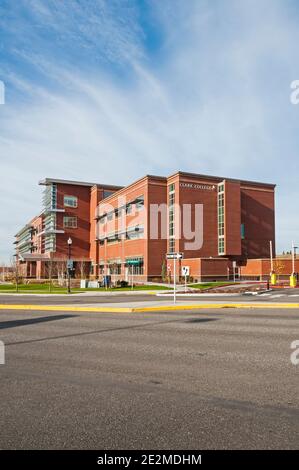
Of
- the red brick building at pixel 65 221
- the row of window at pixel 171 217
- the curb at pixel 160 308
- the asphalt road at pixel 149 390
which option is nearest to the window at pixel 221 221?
the row of window at pixel 171 217

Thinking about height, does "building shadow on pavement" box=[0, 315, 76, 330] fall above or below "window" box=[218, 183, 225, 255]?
below

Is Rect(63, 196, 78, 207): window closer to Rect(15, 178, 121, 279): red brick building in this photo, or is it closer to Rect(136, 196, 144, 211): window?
Rect(15, 178, 121, 279): red brick building

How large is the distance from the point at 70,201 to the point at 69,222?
4.52m

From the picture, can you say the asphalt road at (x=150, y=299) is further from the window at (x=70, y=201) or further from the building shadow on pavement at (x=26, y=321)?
the window at (x=70, y=201)

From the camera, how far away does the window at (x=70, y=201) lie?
84.6 meters

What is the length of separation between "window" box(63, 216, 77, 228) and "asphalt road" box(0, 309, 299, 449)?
74.8m

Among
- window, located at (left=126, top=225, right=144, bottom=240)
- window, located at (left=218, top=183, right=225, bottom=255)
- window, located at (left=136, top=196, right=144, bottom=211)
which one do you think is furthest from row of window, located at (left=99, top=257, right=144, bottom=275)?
window, located at (left=218, top=183, right=225, bottom=255)

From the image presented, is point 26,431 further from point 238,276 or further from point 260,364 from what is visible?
point 238,276

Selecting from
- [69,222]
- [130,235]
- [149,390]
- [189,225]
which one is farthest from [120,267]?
[149,390]

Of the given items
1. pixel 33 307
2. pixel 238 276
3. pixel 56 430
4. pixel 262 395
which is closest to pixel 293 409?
pixel 262 395

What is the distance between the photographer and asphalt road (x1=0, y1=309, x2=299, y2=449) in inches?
174

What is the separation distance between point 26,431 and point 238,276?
55577mm

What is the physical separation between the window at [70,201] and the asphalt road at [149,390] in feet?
245

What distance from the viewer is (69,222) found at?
281 ft
